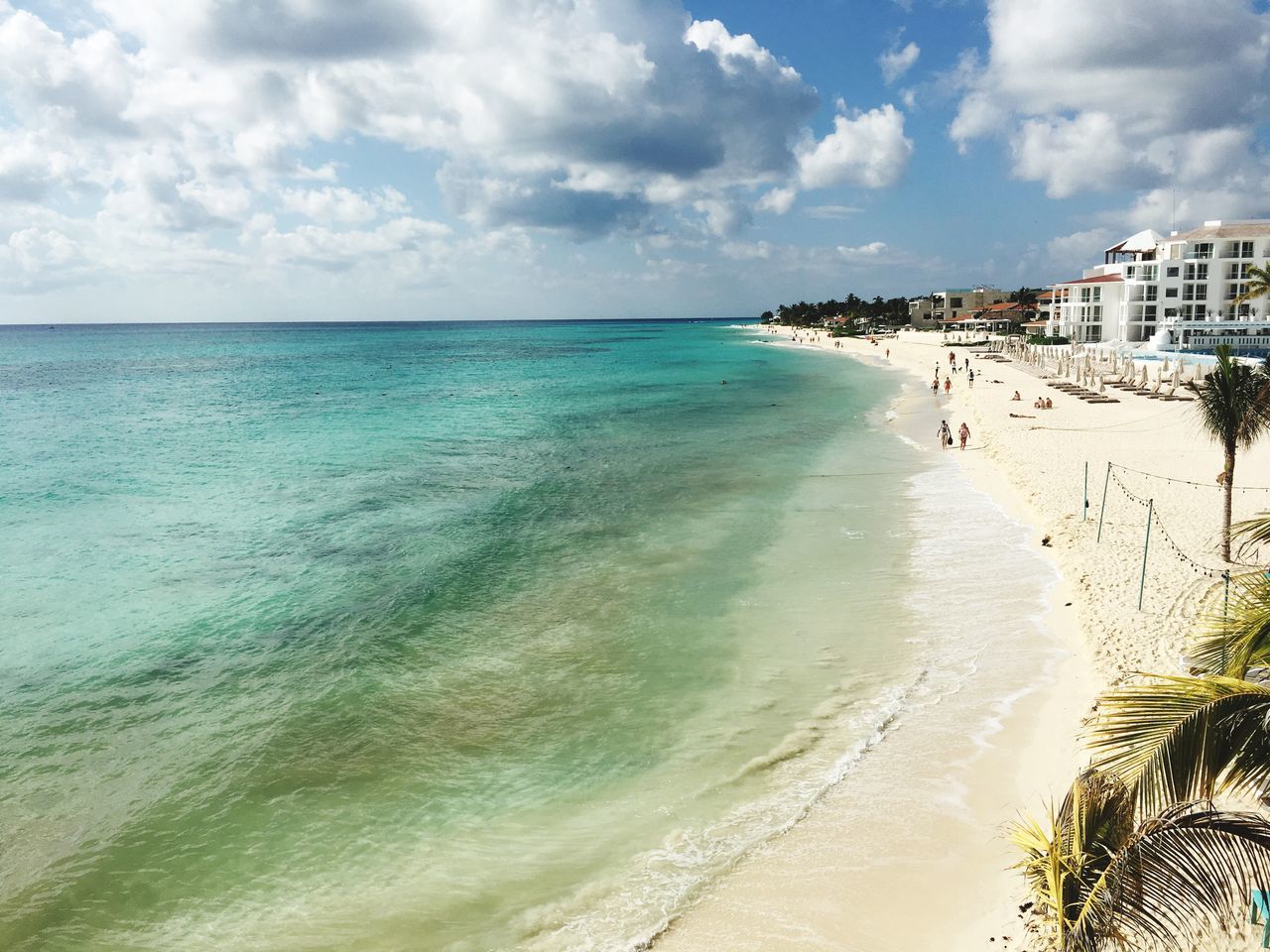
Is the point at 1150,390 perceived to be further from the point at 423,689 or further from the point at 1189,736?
the point at 1189,736

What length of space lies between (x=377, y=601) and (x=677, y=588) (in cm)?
773

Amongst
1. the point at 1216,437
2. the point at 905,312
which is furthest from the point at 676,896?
the point at 905,312

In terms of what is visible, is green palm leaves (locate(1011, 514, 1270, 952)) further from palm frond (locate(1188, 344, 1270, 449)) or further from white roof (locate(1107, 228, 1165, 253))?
white roof (locate(1107, 228, 1165, 253))

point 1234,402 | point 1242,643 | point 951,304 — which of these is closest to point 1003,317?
point 951,304

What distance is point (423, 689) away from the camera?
15.4 metres

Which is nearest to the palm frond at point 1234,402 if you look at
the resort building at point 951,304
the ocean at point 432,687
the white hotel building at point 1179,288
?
the ocean at point 432,687

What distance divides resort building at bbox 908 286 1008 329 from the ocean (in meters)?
136

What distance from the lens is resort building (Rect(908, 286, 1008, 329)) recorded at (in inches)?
6156

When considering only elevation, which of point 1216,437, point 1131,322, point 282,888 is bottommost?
point 282,888

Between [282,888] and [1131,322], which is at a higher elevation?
[1131,322]

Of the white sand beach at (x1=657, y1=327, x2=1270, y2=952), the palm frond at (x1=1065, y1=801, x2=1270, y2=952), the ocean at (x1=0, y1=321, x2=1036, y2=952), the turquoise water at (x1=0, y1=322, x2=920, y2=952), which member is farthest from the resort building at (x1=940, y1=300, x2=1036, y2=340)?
the palm frond at (x1=1065, y1=801, x2=1270, y2=952)

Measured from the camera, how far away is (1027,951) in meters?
7.75

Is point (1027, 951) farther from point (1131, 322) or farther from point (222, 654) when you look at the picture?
point (1131, 322)

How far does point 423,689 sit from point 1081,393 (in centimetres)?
4605
